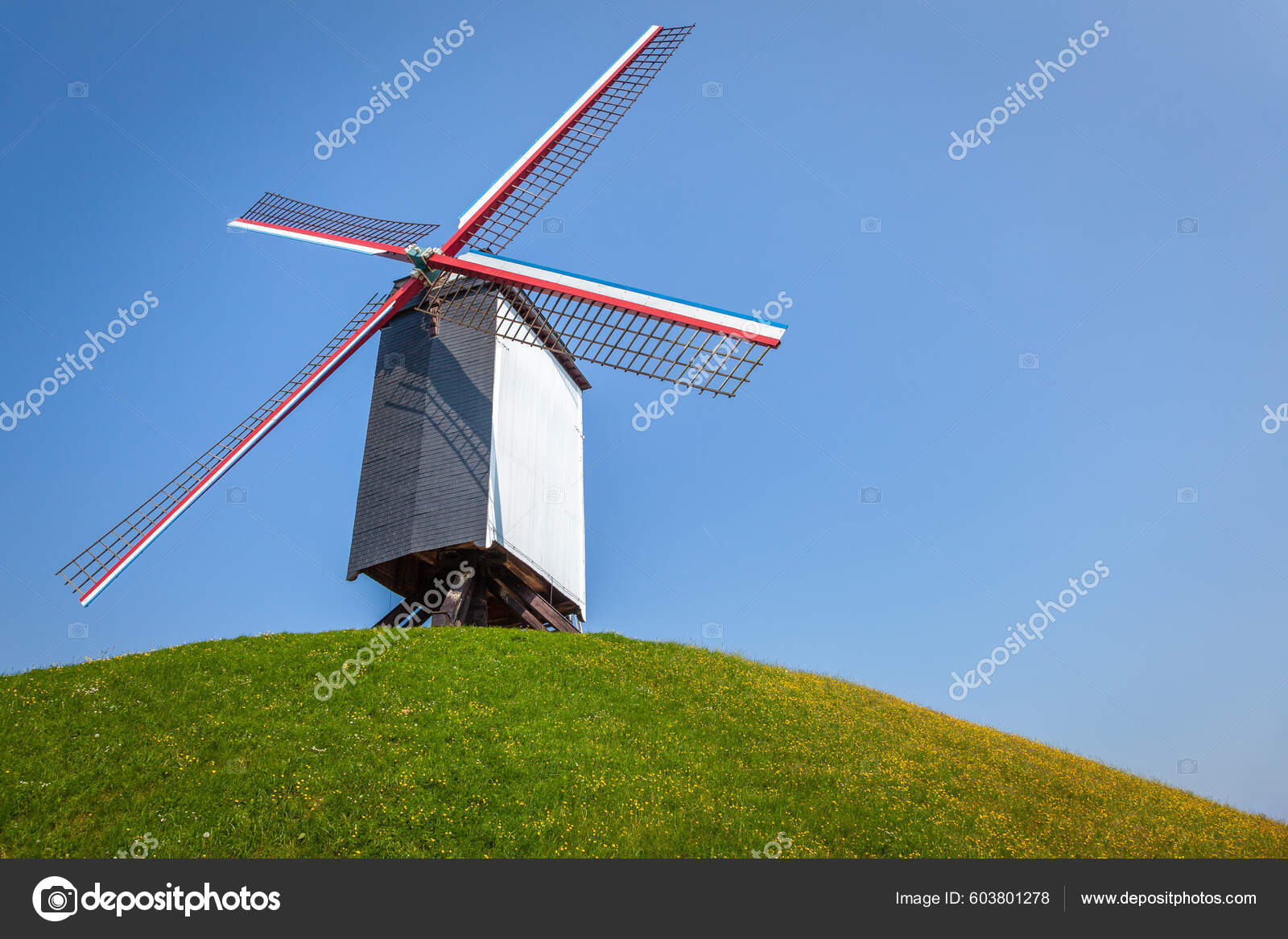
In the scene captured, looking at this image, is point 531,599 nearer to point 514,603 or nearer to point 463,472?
point 514,603

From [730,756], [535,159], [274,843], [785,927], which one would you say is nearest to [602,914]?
[785,927]

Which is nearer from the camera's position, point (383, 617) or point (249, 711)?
point (249, 711)

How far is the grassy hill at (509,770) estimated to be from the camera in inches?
508

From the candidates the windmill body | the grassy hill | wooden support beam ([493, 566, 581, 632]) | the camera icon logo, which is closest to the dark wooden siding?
the windmill body

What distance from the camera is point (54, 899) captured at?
9.93 meters

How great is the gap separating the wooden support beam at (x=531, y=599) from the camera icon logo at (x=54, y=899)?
14.9 meters

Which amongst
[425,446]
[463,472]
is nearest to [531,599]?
[463,472]

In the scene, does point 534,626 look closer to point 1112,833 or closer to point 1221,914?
point 1112,833

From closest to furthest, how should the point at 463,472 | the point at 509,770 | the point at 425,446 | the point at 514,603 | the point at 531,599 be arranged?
the point at 509,770, the point at 463,472, the point at 425,446, the point at 514,603, the point at 531,599

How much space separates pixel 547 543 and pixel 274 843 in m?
13.9

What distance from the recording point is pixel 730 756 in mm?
16297

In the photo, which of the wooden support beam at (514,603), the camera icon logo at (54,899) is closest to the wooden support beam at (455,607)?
the wooden support beam at (514,603)

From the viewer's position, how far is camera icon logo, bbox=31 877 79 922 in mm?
9820

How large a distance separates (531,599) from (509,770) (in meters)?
A: 10.6
